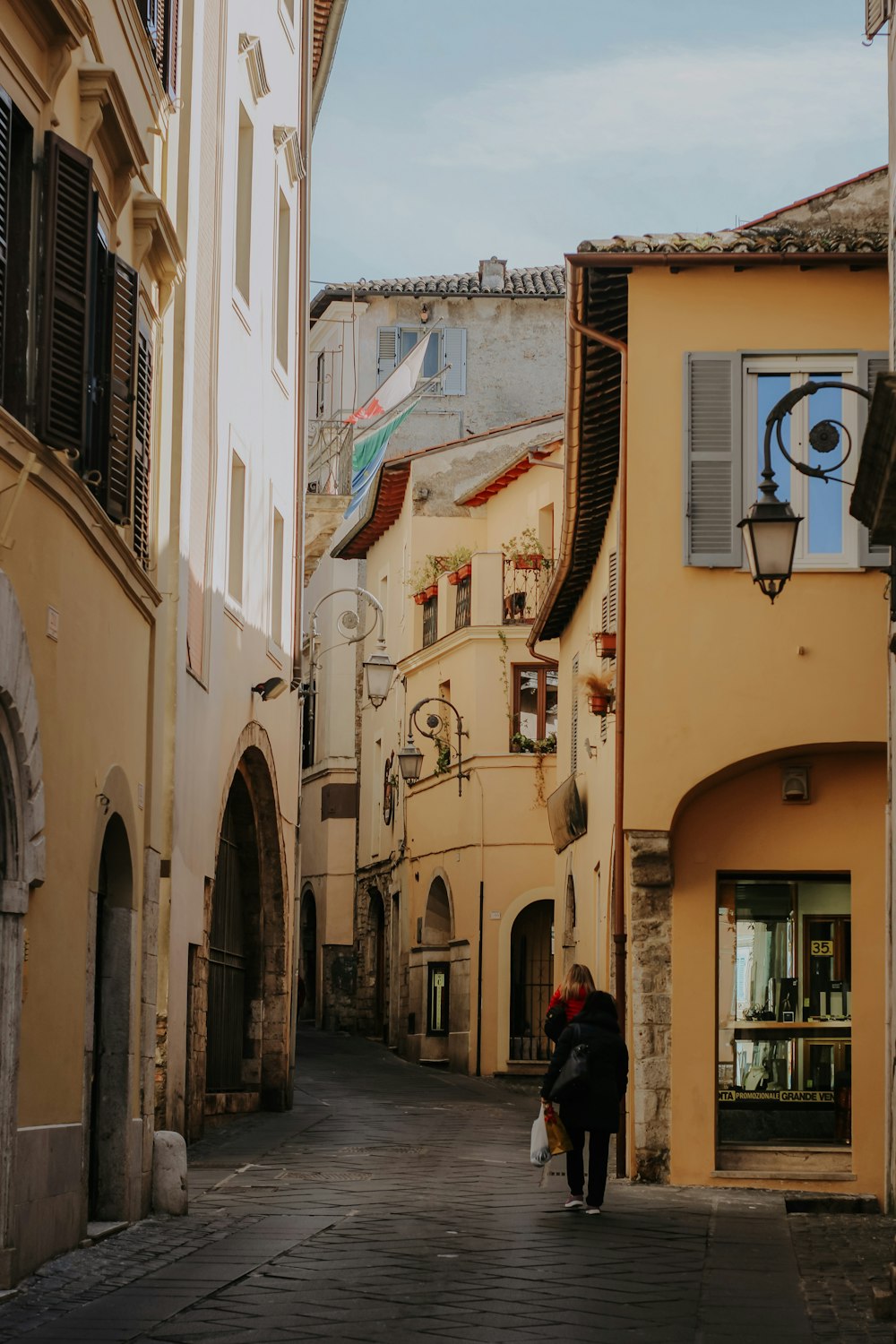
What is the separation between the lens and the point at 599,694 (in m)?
18.7

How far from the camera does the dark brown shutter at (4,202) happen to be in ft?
29.6

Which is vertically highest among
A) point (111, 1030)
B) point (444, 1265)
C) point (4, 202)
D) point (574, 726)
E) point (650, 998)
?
point (4, 202)

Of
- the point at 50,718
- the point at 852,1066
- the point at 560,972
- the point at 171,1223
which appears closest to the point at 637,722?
the point at 852,1066

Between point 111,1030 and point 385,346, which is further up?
point 385,346

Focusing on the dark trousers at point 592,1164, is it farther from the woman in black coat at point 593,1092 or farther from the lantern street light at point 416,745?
the lantern street light at point 416,745

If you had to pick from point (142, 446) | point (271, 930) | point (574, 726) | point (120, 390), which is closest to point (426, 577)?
point (574, 726)

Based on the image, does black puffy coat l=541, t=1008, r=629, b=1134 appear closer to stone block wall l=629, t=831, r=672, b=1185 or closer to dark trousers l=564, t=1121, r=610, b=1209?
dark trousers l=564, t=1121, r=610, b=1209

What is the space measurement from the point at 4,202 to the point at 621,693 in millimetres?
7881

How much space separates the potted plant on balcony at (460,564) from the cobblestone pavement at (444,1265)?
19.2 metres

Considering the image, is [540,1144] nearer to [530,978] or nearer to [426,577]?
[530,978]

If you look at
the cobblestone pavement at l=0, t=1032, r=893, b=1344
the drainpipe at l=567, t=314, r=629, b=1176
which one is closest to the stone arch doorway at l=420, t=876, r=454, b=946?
the cobblestone pavement at l=0, t=1032, r=893, b=1344

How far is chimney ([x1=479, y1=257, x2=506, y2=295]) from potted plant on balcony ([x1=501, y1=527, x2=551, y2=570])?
498 inches

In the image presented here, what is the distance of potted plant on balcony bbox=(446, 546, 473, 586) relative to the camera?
116 ft

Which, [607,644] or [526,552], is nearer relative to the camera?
[607,644]
